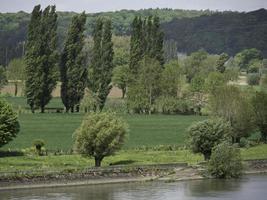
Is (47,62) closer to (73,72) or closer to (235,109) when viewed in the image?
(73,72)

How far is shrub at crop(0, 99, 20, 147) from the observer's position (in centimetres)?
6092

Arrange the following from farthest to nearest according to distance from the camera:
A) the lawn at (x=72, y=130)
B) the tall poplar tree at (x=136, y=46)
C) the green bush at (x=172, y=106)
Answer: the green bush at (x=172, y=106), the tall poplar tree at (x=136, y=46), the lawn at (x=72, y=130)

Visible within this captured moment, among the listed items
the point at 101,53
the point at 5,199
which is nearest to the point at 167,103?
the point at 101,53

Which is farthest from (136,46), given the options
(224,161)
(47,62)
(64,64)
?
(224,161)

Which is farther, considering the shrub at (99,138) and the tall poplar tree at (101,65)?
the tall poplar tree at (101,65)

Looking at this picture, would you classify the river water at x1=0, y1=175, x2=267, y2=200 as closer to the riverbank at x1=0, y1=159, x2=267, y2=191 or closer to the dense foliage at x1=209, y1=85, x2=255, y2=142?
the riverbank at x1=0, y1=159, x2=267, y2=191

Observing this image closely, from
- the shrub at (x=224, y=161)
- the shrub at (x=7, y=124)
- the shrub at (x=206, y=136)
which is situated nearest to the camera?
the shrub at (x=7, y=124)

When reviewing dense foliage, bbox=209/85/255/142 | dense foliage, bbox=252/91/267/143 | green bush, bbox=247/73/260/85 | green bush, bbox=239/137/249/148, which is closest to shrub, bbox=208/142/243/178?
dense foliage, bbox=209/85/255/142

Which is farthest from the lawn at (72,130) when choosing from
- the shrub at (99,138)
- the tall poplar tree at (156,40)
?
the tall poplar tree at (156,40)

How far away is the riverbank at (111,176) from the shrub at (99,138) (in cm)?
178

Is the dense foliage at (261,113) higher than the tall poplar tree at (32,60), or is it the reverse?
the tall poplar tree at (32,60)

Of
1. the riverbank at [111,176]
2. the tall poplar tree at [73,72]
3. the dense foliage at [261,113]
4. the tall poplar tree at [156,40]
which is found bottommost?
the riverbank at [111,176]

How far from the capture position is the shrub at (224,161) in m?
61.8

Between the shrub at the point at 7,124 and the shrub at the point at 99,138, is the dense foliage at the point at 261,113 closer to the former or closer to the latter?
the shrub at the point at 99,138
